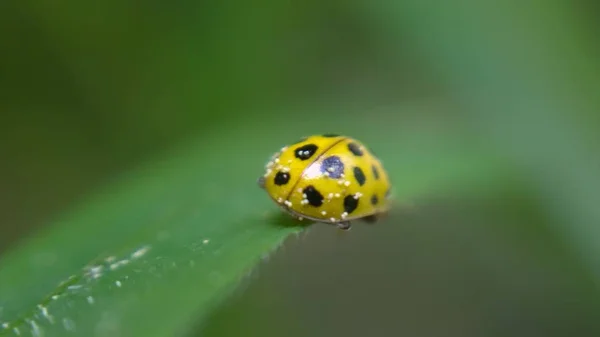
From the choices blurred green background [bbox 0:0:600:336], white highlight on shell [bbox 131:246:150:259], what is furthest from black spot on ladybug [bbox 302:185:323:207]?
blurred green background [bbox 0:0:600:336]

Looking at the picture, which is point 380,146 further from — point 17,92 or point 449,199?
point 17,92

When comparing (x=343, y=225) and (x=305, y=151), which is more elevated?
(x=305, y=151)

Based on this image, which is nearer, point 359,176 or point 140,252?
point 140,252

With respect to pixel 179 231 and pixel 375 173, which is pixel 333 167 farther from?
pixel 179 231

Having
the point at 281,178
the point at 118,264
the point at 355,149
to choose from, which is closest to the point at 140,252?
the point at 118,264

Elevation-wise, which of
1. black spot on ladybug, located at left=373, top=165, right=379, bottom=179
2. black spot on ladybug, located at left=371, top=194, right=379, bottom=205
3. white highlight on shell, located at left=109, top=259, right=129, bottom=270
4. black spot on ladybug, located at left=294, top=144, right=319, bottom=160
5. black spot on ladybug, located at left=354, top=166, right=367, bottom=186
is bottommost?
black spot on ladybug, located at left=371, top=194, right=379, bottom=205

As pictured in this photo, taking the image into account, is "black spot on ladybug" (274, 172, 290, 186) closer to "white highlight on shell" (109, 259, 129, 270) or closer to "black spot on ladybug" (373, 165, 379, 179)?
"black spot on ladybug" (373, 165, 379, 179)

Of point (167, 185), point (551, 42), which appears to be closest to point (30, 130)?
point (167, 185)
